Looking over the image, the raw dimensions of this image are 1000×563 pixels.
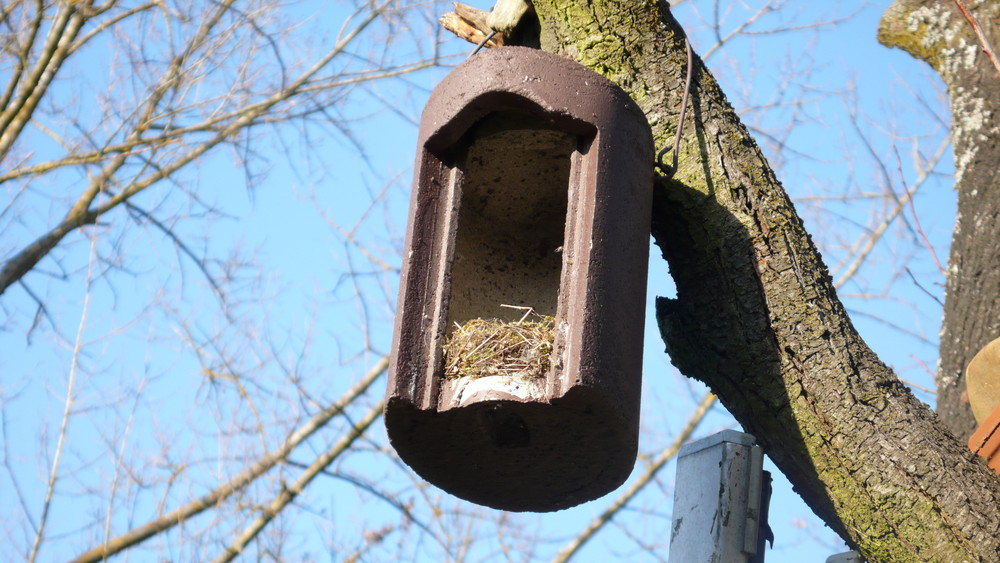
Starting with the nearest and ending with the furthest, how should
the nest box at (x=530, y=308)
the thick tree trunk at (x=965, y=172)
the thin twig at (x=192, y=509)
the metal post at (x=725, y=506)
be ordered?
1. the nest box at (x=530, y=308)
2. the metal post at (x=725, y=506)
3. the thick tree trunk at (x=965, y=172)
4. the thin twig at (x=192, y=509)

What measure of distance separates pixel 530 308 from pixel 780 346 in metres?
0.52

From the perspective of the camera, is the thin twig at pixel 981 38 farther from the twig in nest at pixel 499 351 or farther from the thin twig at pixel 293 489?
the thin twig at pixel 293 489

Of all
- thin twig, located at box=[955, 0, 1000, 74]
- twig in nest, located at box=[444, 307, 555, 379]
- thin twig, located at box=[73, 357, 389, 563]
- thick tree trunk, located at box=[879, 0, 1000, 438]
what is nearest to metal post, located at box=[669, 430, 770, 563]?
twig in nest, located at box=[444, 307, 555, 379]

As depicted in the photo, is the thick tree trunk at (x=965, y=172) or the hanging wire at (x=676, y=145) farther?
the thick tree trunk at (x=965, y=172)

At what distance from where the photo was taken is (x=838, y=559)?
223 centimetres

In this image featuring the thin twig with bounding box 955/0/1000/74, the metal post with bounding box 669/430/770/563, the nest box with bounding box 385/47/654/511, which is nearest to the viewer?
the nest box with bounding box 385/47/654/511

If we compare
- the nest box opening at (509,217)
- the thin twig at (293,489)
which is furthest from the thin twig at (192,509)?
the nest box opening at (509,217)

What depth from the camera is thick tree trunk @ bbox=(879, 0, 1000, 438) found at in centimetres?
272

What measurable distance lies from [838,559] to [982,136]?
1.36 meters

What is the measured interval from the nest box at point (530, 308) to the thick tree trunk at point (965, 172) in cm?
107

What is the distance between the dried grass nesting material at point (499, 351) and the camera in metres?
1.99

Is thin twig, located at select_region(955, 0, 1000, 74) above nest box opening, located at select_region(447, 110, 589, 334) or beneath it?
above

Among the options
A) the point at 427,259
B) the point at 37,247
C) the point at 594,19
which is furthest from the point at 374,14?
the point at 427,259

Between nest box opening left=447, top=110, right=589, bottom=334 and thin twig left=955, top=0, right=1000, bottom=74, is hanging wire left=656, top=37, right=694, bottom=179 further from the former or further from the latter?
thin twig left=955, top=0, right=1000, bottom=74
